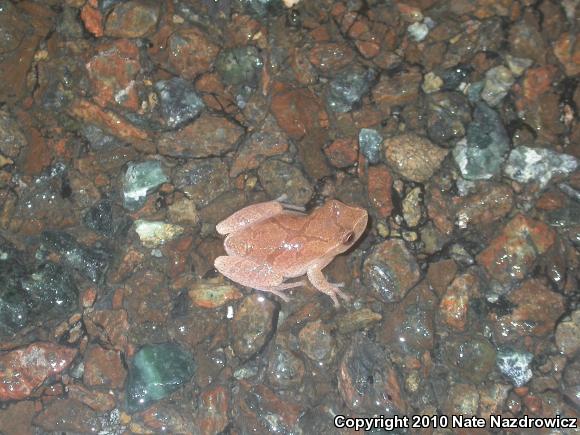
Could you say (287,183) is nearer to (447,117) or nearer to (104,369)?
(447,117)

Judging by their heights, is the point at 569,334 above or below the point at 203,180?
below

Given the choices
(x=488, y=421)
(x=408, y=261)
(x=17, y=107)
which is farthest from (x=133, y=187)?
(x=488, y=421)

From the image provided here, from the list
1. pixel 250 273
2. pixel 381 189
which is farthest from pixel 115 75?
pixel 381 189

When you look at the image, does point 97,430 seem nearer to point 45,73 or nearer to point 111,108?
point 111,108

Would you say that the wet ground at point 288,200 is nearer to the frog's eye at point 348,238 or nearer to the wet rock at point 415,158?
the wet rock at point 415,158

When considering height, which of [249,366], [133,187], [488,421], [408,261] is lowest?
[488,421]

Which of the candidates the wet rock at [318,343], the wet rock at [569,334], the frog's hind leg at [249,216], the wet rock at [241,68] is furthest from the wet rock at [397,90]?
the wet rock at [569,334]
